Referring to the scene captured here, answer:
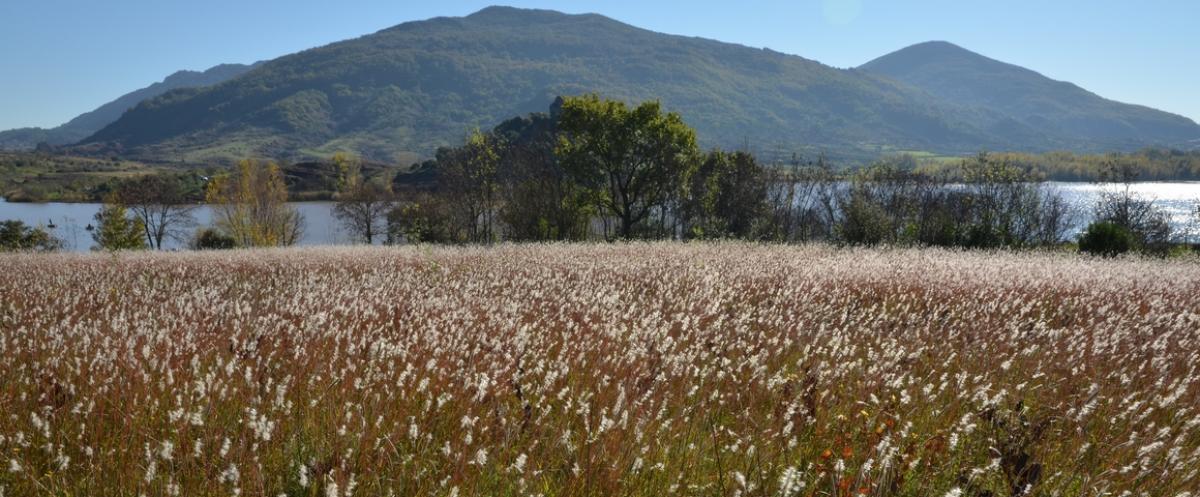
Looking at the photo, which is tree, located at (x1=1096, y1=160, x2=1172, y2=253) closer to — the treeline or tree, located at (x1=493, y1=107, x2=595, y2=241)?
tree, located at (x1=493, y1=107, x2=595, y2=241)

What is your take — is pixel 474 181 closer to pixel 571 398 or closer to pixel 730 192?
pixel 730 192

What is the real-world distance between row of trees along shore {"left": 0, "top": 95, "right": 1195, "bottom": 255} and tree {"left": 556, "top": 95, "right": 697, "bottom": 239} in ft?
0.21

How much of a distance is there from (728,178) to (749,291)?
35.9 meters

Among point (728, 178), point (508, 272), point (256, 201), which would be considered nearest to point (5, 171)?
point (256, 201)

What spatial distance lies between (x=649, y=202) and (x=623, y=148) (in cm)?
372

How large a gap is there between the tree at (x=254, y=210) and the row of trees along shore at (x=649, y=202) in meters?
0.15

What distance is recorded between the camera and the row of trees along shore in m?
31.8

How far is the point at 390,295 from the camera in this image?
7.59 m

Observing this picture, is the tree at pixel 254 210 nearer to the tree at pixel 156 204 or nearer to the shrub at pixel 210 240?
the tree at pixel 156 204

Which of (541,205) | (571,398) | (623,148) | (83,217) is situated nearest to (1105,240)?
(623,148)

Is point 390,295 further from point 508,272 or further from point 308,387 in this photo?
point 308,387

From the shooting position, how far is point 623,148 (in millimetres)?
31875

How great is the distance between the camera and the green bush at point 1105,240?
21.8m

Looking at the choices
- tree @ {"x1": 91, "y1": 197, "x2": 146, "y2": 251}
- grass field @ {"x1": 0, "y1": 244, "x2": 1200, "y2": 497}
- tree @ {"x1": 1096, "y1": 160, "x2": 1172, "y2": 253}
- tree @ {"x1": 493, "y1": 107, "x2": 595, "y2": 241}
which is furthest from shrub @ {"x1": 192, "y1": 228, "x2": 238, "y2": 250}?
tree @ {"x1": 1096, "y1": 160, "x2": 1172, "y2": 253}
